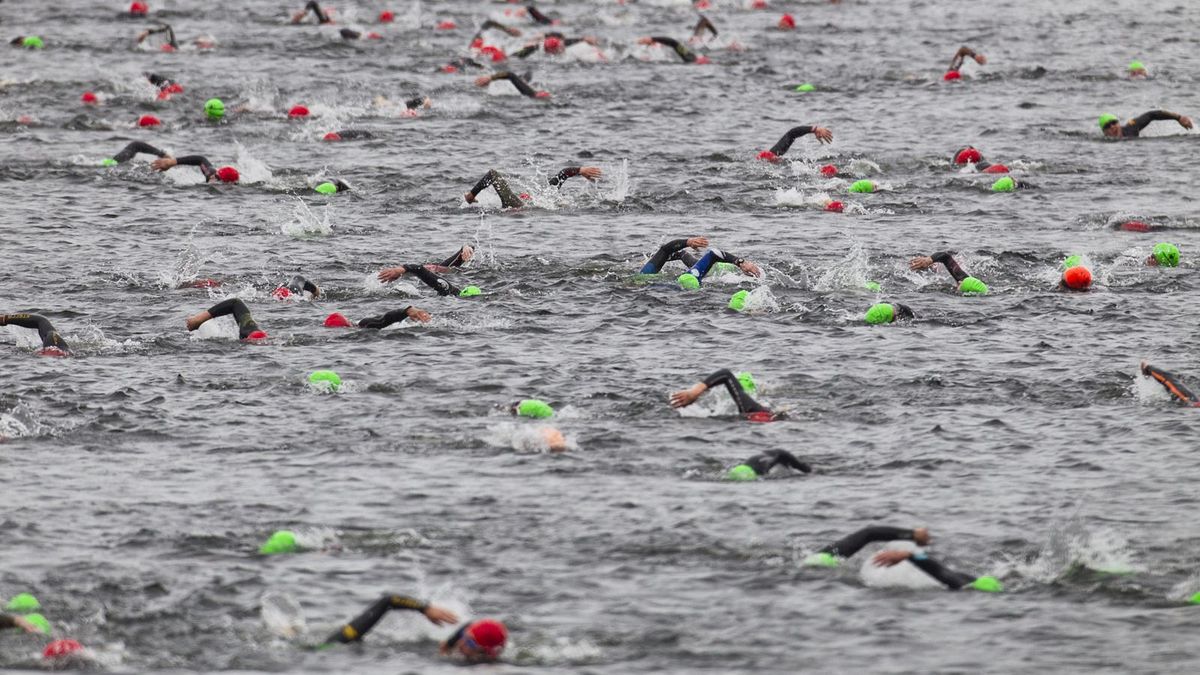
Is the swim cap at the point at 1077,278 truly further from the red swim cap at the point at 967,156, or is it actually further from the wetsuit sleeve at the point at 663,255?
the red swim cap at the point at 967,156

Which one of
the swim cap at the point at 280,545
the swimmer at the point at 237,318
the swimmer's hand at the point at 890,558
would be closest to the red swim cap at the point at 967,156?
the swimmer at the point at 237,318

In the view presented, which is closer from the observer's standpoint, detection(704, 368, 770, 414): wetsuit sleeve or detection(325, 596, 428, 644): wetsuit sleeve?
detection(325, 596, 428, 644): wetsuit sleeve

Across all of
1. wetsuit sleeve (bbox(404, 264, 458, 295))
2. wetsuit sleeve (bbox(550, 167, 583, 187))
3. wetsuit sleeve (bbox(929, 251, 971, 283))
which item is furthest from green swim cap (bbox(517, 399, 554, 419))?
wetsuit sleeve (bbox(550, 167, 583, 187))

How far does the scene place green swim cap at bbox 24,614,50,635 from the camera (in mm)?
11922

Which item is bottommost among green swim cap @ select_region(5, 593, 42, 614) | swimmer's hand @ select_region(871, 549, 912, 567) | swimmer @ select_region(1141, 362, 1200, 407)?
green swim cap @ select_region(5, 593, 42, 614)

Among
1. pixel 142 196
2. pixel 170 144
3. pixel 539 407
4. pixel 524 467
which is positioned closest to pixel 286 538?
pixel 524 467

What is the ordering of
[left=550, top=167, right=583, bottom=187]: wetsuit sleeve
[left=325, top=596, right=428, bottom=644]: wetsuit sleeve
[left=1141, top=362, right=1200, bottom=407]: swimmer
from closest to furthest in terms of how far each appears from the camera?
1. [left=325, top=596, right=428, bottom=644]: wetsuit sleeve
2. [left=1141, top=362, right=1200, bottom=407]: swimmer
3. [left=550, top=167, right=583, bottom=187]: wetsuit sleeve

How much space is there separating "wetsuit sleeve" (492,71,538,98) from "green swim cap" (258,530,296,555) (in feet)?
62.1

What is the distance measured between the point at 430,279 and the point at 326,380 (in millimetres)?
3021

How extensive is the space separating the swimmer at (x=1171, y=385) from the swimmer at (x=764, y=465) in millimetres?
3715

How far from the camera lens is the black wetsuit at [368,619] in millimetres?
11820

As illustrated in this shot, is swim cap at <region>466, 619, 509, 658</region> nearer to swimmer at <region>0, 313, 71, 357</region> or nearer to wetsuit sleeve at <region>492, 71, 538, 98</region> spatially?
swimmer at <region>0, 313, 71, 357</region>

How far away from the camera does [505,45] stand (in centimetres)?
3728

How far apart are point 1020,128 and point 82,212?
14.3m
